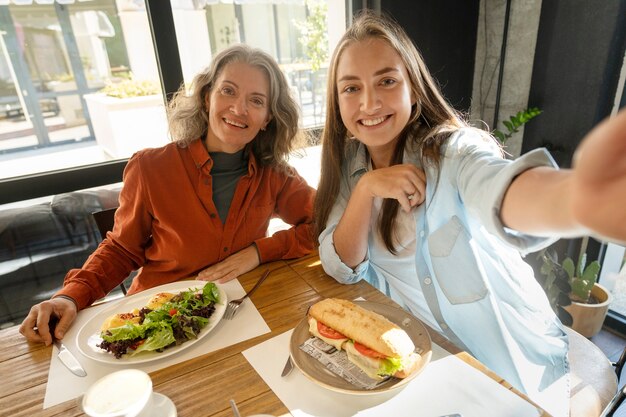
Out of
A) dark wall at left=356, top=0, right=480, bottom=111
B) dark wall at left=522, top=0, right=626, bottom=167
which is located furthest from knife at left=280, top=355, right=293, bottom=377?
dark wall at left=356, top=0, right=480, bottom=111

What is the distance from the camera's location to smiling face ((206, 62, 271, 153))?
1384mm

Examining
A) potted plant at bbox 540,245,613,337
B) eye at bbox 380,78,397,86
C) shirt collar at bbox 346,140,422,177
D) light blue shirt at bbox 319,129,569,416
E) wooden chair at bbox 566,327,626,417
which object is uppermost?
eye at bbox 380,78,397,86

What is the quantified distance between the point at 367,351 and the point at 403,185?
44 cm

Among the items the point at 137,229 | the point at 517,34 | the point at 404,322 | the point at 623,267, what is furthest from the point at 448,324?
the point at 517,34

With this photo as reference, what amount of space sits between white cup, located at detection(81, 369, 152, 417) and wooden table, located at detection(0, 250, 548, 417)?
10 cm

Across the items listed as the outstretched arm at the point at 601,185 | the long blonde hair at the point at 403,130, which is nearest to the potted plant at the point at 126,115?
the long blonde hair at the point at 403,130

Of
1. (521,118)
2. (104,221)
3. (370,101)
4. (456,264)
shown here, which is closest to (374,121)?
(370,101)

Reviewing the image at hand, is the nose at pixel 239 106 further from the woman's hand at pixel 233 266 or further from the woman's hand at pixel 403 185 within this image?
the woman's hand at pixel 403 185

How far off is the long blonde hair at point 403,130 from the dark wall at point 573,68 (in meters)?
1.37

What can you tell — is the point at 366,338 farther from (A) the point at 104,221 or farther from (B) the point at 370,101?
(A) the point at 104,221

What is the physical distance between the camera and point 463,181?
90 cm

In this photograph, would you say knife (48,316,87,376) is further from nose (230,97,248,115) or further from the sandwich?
nose (230,97,248,115)

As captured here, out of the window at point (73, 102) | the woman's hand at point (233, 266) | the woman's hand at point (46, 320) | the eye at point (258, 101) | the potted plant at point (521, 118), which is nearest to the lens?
the woman's hand at point (46, 320)

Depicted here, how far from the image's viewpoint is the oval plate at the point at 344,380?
0.69 meters
